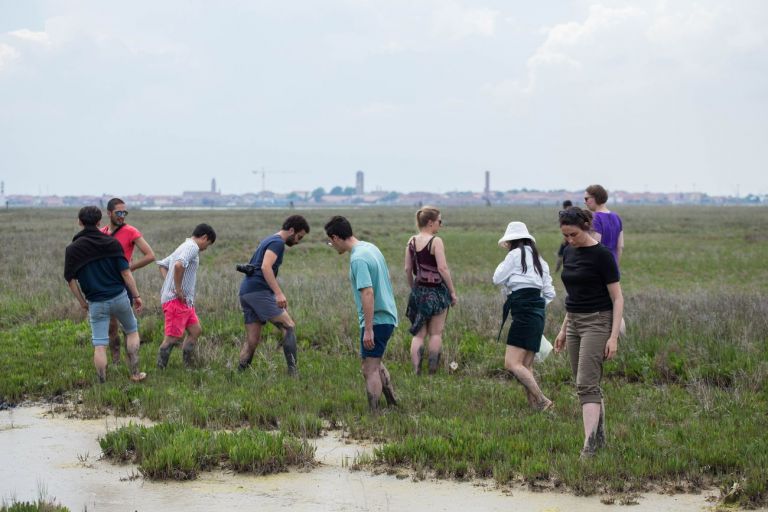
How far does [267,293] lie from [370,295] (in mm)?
2309

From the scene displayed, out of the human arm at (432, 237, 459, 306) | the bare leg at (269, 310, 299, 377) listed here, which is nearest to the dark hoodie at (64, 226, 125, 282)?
the bare leg at (269, 310, 299, 377)

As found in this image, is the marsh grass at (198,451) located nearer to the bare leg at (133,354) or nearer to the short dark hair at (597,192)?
the bare leg at (133,354)

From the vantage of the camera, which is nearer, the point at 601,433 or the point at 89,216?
the point at 601,433

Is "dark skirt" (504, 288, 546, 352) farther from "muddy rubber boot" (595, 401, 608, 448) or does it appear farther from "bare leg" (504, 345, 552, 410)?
"muddy rubber boot" (595, 401, 608, 448)

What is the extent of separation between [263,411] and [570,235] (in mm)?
3219

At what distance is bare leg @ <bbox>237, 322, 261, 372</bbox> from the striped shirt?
0.77 metres

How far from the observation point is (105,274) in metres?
9.06

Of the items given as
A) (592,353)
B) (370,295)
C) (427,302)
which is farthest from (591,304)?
(427,302)

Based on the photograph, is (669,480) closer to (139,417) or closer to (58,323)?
(139,417)

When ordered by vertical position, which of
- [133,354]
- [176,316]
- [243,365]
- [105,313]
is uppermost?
[105,313]

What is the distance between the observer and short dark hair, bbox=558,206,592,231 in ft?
21.2

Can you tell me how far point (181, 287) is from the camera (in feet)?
31.7

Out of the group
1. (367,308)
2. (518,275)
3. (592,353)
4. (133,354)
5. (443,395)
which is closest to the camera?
(592,353)

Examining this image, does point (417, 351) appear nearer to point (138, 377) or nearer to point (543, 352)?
point (543, 352)
